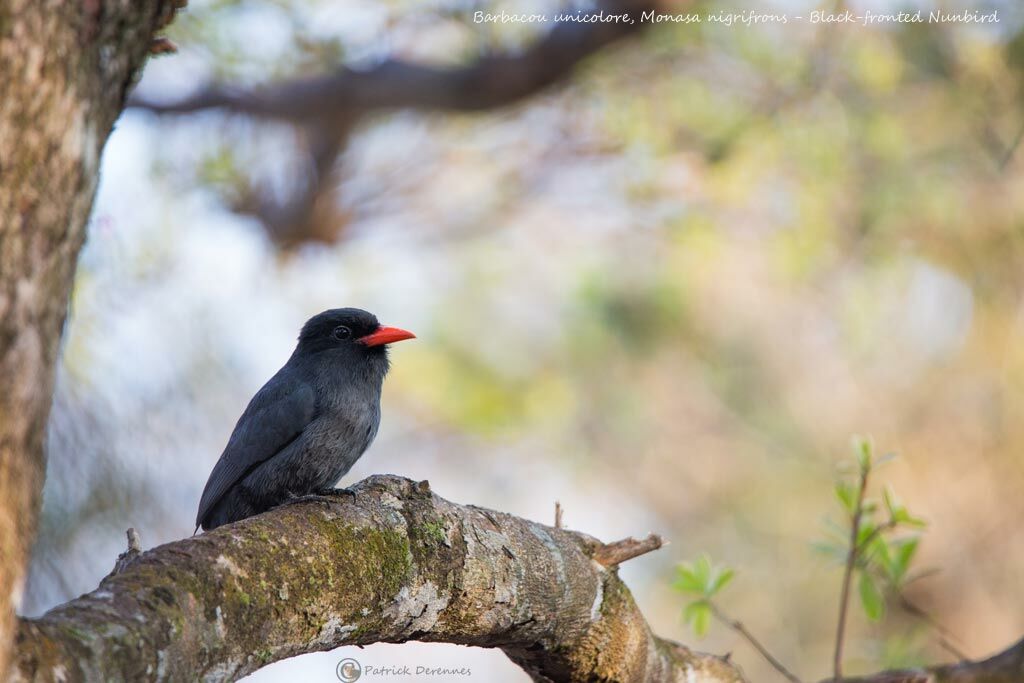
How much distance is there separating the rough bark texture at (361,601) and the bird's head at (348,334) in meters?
1.34

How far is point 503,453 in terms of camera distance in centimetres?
987

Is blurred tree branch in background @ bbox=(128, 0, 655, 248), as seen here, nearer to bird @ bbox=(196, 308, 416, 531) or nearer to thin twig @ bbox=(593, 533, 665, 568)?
bird @ bbox=(196, 308, 416, 531)

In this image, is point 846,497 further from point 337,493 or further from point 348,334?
point 348,334

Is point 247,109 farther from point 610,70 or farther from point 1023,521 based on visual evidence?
point 1023,521

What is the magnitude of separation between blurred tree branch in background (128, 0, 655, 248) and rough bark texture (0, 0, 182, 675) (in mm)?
4649

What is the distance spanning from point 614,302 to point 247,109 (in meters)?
3.73

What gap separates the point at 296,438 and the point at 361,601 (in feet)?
4.68

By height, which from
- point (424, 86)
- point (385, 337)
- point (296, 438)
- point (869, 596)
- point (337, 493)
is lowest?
point (337, 493)

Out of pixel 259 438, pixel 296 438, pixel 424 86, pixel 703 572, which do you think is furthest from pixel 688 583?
pixel 424 86

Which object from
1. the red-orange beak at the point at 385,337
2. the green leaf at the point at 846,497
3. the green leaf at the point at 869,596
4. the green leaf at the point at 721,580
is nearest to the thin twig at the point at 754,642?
the green leaf at the point at 721,580

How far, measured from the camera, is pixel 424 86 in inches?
240

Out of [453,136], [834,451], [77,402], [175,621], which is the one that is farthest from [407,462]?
[175,621]

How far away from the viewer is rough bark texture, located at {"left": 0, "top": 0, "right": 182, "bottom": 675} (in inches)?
57.2

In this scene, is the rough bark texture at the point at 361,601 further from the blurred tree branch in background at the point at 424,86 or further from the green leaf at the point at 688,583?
the blurred tree branch in background at the point at 424,86
